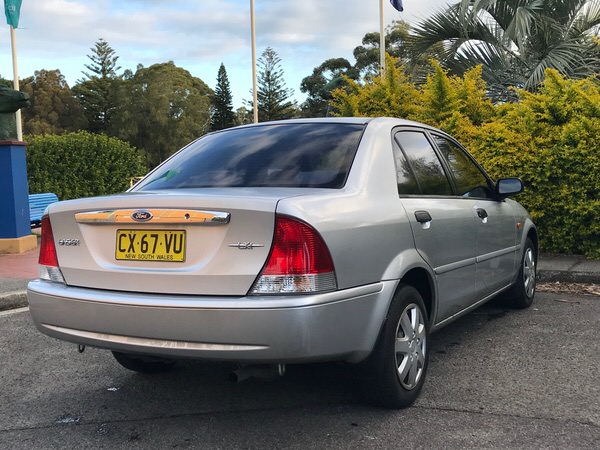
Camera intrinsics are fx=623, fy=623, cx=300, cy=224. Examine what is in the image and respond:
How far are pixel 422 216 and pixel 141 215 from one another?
1603 millimetres

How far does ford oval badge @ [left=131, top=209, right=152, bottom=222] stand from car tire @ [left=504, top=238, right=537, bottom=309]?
367 centimetres

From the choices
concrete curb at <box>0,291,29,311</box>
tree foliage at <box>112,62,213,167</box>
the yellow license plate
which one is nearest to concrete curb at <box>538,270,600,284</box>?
the yellow license plate

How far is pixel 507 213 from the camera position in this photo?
16.9 ft

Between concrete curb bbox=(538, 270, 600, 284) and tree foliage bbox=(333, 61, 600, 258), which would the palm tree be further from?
concrete curb bbox=(538, 270, 600, 284)

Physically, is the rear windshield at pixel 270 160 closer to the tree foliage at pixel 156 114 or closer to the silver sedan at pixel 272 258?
the silver sedan at pixel 272 258

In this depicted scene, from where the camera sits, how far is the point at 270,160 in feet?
11.8

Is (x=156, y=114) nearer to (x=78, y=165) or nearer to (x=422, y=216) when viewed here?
(x=78, y=165)

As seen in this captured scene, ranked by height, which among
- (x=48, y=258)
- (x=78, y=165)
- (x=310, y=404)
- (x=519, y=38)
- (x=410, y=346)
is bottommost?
(x=310, y=404)

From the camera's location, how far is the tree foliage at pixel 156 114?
6088 cm

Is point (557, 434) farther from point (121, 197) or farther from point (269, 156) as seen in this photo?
point (121, 197)

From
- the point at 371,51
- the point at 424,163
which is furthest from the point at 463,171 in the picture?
the point at 371,51

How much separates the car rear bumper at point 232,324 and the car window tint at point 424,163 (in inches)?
40.6

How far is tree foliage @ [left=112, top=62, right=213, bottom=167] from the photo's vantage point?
200 feet

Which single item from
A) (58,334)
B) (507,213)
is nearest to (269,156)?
(58,334)
